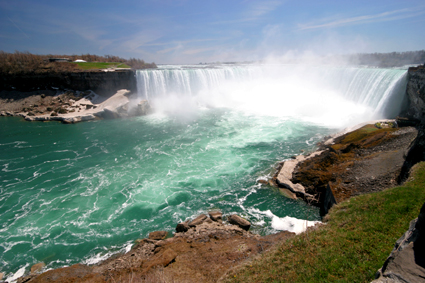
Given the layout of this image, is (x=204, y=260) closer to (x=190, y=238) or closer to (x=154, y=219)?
(x=190, y=238)

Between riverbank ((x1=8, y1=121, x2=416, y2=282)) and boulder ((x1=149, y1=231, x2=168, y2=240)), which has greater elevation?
riverbank ((x1=8, y1=121, x2=416, y2=282))

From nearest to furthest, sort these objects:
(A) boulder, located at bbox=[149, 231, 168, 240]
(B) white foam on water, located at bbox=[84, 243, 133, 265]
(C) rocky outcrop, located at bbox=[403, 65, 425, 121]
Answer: (B) white foam on water, located at bbox=[84, 243, 133, 265], (A) boulder, located at bbox=[149, 231, 168, 240], (C) rocky outcrop, located at bbox=[403, 65, 425, 121]

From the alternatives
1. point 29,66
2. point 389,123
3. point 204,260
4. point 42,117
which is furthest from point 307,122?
point 29,66

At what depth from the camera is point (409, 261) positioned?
3.55 meters

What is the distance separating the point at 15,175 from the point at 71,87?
25417 millimetres

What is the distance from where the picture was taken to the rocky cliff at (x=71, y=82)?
3462 centimetres

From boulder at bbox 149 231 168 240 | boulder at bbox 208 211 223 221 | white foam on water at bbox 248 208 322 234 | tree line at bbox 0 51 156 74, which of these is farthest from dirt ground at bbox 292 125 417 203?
tree line at bbox 0 51 156 74

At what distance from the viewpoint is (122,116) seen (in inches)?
1219

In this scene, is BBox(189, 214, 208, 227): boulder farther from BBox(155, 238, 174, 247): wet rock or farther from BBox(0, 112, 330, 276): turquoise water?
BBox(155, 238, 174, 247): wet rock

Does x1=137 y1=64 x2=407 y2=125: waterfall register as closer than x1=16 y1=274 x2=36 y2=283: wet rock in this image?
No

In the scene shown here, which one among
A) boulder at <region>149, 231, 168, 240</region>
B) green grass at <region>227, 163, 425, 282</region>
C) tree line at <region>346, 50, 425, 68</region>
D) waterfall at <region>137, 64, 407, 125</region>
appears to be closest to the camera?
green grass at <region>227, 163, 425, 282</region>

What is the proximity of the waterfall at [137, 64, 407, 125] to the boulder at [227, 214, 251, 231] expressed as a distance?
2056cm

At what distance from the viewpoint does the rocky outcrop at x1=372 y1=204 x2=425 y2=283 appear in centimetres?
338

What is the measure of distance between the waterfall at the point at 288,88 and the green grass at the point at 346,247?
60.4ft
